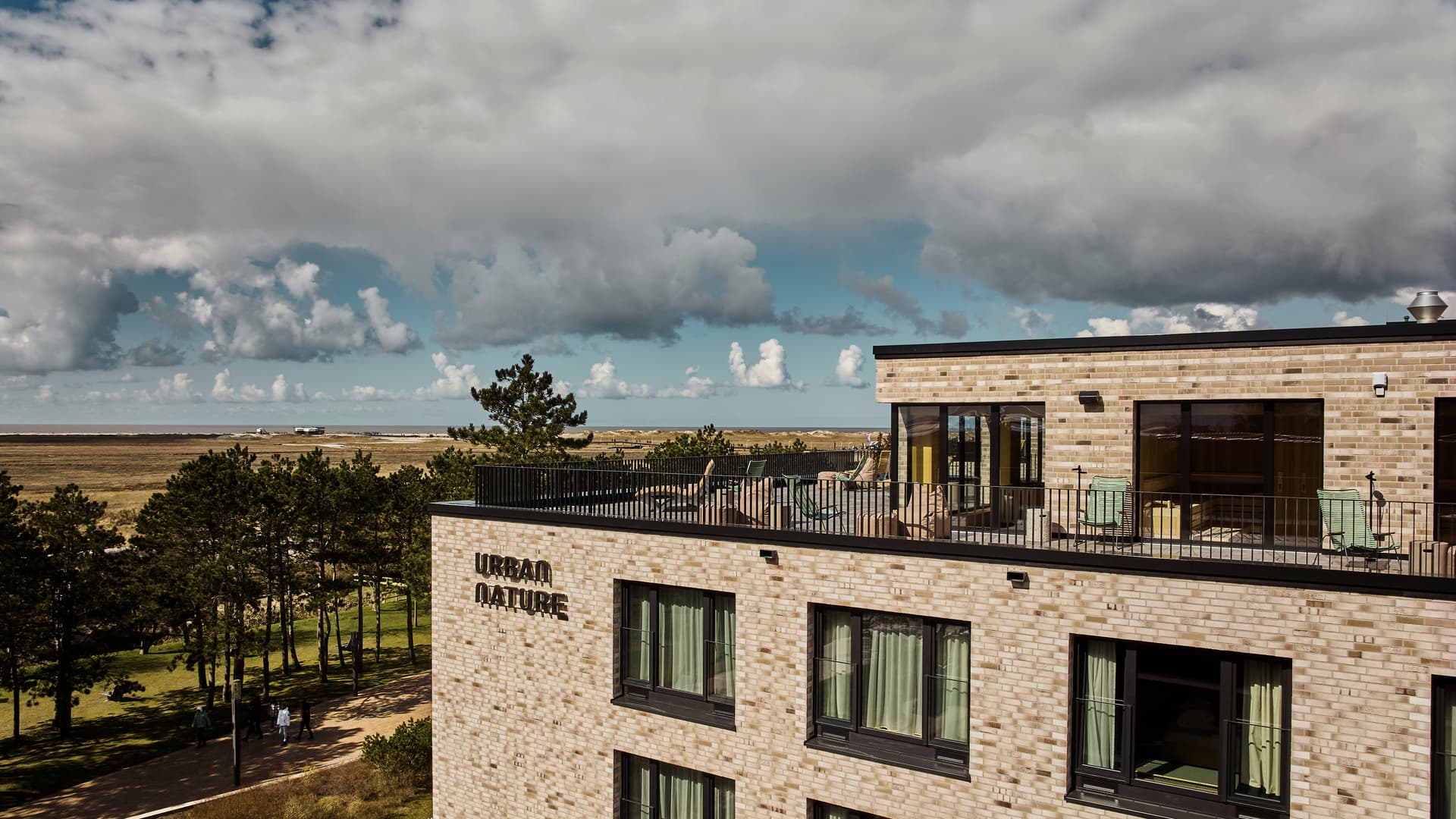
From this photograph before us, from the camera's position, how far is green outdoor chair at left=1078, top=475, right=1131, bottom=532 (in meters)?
12.9

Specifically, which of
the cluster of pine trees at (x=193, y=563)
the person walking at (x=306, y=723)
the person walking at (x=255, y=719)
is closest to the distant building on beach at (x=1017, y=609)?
the person walking at (x=306, y=723)

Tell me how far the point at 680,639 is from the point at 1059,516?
23.0 feet

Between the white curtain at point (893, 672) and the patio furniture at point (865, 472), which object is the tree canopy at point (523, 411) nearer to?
the patio furniture at point (865, 472)

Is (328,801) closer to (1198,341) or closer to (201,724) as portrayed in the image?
(201,724)

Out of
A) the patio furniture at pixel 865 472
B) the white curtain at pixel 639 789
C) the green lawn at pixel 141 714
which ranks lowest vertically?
the green lawn at pixel 141 714

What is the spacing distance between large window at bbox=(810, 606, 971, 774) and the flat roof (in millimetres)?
6015

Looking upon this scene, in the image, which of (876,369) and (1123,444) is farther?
(876,369)

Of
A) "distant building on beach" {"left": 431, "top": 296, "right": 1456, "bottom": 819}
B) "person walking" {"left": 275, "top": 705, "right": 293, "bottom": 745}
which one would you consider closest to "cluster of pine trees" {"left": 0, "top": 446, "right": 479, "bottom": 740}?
"person walking" {"left": 275, "top": 705, "right": 293, "bottom": 745}

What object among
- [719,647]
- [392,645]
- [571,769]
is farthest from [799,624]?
[392,645]

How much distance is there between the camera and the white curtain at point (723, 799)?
45.4 feet

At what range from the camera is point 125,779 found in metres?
27.9

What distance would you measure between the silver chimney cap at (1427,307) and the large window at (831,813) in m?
12.3

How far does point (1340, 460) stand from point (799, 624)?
905 cm

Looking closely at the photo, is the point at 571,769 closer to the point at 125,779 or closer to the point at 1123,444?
the point at 1123,444
